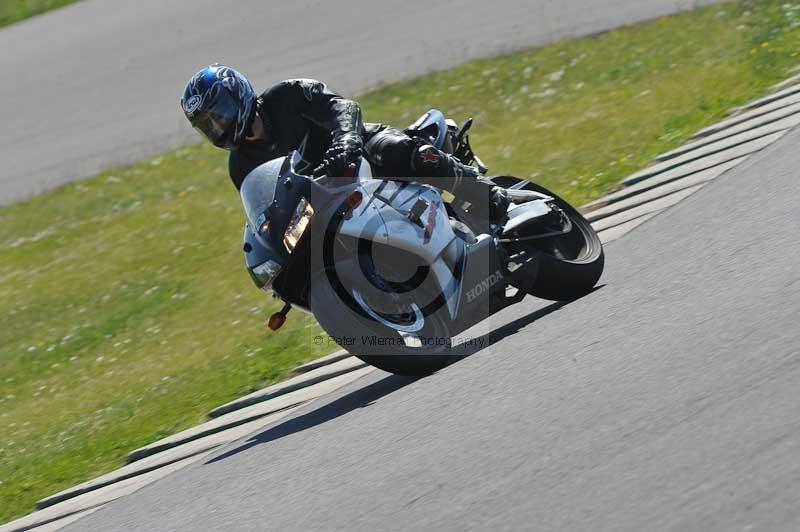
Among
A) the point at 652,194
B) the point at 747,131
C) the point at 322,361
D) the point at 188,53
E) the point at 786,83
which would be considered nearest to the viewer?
the point at 322,361

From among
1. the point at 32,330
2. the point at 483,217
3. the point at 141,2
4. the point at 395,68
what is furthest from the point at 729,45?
the point at 141,2

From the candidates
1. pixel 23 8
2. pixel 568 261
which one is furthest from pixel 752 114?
pixel 23 8

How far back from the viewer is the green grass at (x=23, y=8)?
67.7 ft

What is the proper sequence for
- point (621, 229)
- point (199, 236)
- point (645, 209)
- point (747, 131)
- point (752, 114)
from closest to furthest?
point (621, 229) → point (645, 209) → point (747, 131) → point (752, 114) → point (199, 236)

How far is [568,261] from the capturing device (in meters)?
6.64

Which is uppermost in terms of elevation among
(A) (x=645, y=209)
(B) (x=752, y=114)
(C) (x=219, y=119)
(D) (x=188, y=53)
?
(C) (x=219, y=119)

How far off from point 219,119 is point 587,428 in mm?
2867

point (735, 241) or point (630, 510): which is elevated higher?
point (630, 510)

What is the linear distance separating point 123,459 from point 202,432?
0.56 meters

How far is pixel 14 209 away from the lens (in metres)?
15.1

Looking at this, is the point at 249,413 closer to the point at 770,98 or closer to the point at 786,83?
the point at 770,98

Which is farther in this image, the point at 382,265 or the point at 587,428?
the point at 382,265

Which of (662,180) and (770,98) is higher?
(662,180)

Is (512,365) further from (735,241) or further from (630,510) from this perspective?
(630,510)
